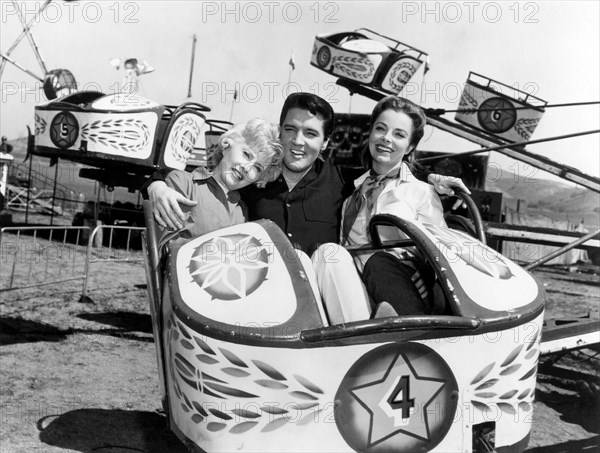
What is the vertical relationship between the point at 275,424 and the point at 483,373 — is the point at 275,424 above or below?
below

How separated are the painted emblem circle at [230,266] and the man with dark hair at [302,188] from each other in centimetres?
47

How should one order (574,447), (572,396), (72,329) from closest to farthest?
(574,447) → (572,396) → (72,329)

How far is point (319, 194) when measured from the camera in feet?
9.10

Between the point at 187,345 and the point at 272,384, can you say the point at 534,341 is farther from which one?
the point at 187,345

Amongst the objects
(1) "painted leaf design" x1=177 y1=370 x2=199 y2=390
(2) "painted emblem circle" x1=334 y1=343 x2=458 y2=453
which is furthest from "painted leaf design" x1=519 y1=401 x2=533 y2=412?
(1) "painted leaf design" x1=177 y1=370 x2=199 y2=390

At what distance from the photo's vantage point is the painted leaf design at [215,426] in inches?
73.6

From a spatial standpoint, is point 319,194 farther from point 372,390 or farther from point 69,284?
point 69,284

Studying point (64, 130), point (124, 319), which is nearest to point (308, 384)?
point (124, 319)

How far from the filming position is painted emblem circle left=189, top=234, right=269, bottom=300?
6.55 ft

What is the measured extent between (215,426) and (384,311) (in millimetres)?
610

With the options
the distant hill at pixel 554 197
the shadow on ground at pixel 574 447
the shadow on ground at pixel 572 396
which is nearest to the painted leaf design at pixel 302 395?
the shadow on ground at pixel 574 447

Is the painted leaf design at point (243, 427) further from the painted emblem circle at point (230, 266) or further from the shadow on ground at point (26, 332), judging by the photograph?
the shadow on ground at point (26, 332)

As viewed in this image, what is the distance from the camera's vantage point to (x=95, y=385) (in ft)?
13.1

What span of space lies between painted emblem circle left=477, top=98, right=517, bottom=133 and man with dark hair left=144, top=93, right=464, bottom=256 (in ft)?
28.6
